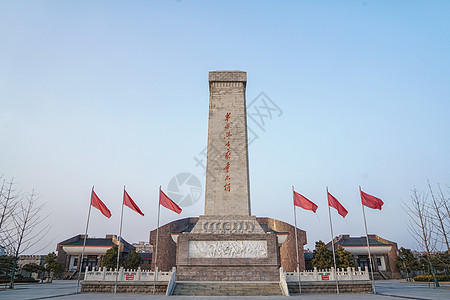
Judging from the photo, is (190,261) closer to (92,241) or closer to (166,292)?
(166,292)

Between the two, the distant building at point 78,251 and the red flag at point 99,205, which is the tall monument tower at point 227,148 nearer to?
the red flag at point 99,205

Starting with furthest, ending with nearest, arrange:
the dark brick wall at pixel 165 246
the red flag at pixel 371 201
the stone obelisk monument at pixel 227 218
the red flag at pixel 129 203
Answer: the dark brick wall at pixel 165 246, the stone obelisk monument at pixel 227 218, the red flag at pixel 129 203, the red flag at pixel 371 201

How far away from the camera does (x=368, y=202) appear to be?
1617 centimetres

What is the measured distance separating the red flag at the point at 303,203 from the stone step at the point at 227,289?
13.7 ft

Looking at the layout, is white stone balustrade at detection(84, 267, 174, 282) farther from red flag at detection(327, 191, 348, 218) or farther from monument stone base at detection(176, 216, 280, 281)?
red flag at detection(327, 191, 348, 218)

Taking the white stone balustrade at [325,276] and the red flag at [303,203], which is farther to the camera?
the red flag at [303,203]

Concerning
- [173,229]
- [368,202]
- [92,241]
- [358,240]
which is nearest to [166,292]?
[368,202]

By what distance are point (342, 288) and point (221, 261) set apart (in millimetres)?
6338

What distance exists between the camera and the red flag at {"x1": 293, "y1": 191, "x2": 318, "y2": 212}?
16.5m

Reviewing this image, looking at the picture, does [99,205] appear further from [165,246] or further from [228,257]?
[165,246]

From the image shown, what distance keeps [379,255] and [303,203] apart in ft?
90.1

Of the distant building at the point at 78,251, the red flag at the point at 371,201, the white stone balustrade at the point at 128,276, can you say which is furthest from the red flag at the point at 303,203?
the distant building at the point at 78,251

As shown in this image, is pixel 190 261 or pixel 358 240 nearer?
pixel 190 261

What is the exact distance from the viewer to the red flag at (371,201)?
15.9 m
